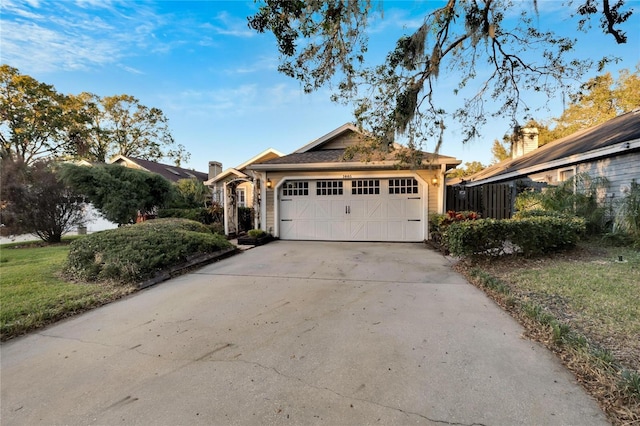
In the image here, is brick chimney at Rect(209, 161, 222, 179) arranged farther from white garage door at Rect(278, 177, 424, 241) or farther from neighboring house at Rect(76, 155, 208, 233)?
white garage door at Rect(278, 177, 424, 241)

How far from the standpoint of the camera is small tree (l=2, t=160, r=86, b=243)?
9.73 m

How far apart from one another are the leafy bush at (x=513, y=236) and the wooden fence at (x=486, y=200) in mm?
4315

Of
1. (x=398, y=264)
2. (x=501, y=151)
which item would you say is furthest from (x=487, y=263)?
(x=501, y=151)

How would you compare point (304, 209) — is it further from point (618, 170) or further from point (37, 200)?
point (37, 200)

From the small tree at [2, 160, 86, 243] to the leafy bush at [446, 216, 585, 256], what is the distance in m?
12.5

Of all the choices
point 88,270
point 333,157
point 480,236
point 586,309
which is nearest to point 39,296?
point 88,270

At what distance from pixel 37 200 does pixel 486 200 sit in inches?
600

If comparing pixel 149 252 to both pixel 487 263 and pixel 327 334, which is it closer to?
pixel 327 334

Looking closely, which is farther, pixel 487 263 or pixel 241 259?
pixel 241 259

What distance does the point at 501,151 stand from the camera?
110 ft

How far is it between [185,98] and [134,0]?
613 cm

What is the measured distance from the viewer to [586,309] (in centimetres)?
331

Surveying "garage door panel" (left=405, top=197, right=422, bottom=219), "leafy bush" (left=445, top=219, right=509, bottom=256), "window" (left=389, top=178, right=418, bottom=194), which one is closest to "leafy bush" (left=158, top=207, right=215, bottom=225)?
"window" (left=389, top=178, right=418, bottom=194)

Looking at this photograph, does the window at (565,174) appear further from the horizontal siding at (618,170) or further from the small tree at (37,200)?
the small tree at (37,200)
